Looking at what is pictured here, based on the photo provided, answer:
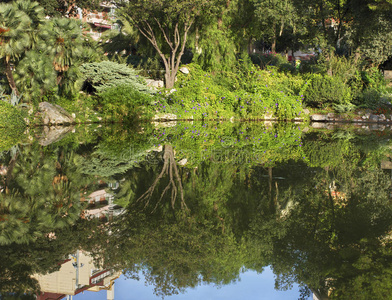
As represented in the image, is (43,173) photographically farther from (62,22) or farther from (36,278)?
(62,22)

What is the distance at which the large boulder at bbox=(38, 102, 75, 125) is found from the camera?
20.9 metres

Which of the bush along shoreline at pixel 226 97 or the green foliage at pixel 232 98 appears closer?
the bush along shoreline at pixel 226 97

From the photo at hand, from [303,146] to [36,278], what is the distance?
1047 cm

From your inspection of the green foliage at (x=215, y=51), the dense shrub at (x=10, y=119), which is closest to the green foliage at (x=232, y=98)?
the green foliage at (x=215, y=51)

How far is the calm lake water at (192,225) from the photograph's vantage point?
147 inches

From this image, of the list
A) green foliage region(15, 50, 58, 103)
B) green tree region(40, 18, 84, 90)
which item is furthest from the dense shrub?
green tree region(40, 18, 84, 90)

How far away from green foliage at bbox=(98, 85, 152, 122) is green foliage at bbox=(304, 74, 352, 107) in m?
10.3

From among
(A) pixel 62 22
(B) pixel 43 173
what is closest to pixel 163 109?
(A) pixel 62 22

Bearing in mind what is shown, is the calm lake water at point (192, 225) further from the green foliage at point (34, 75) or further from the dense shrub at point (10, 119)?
the green foliage at point (34, 75)

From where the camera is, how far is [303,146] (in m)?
13.2

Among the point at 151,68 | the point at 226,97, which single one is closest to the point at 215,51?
the point at 226,97

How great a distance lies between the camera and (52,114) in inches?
825

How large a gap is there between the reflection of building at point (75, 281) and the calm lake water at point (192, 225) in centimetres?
1

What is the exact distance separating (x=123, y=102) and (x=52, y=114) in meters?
A: 3.70
